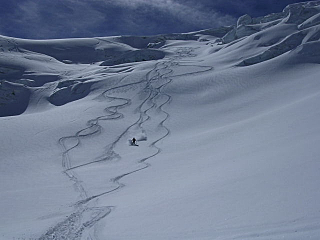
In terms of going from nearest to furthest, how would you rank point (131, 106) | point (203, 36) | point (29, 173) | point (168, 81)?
point (29, 173)
point (131, 106)
point (168, 81)
point (203, 36)

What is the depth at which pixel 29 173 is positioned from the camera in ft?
50.4

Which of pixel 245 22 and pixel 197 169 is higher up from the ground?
pixel 245 22

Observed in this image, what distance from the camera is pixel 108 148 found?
20.2 m

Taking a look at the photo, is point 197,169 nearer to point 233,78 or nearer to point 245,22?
point 233,78

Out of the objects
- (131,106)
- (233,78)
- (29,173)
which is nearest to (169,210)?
(29,173)

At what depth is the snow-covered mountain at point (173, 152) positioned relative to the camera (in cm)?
670

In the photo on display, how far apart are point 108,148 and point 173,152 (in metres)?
5.09

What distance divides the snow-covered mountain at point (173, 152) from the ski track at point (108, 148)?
0.06 meters

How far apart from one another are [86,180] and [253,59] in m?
30.8

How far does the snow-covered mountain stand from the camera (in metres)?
6.70

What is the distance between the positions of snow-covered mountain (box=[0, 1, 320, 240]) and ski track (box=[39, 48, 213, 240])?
0.20 feet

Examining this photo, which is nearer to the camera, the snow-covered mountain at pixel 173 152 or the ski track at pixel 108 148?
→ the snow-covered mountain at pixel 173 152

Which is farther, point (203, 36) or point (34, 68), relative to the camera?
point (203, 36)

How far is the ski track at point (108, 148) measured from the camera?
8367 millimetres
